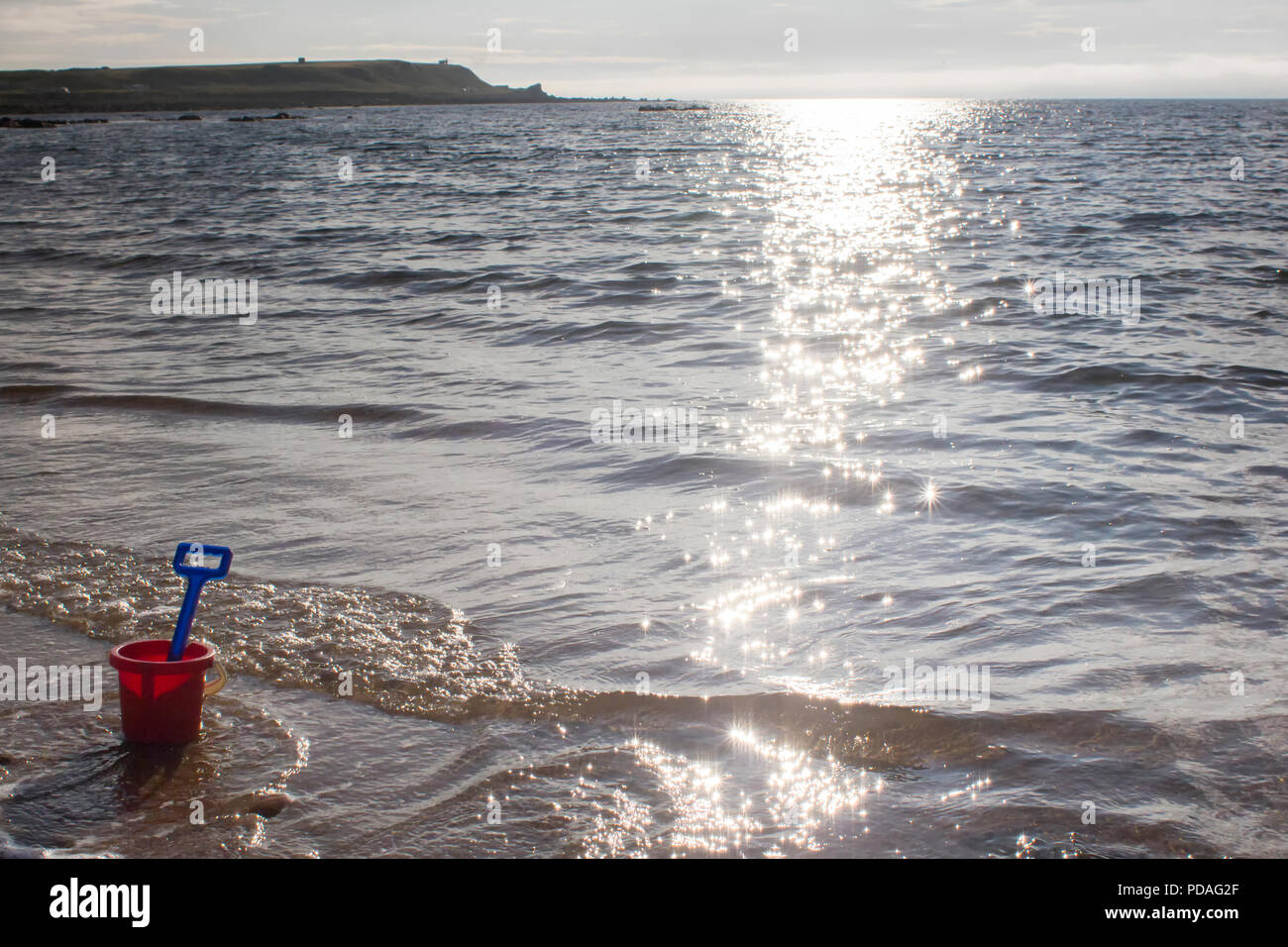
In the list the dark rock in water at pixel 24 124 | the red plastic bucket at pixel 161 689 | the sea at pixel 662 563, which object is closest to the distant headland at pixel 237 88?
the dark rock in water at pixel 24 124

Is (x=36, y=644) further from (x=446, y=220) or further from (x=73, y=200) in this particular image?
(x=73, y=200)

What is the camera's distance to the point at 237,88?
5054 inches

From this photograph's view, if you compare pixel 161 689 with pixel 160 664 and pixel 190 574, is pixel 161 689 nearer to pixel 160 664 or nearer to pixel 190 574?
pixel 160 664

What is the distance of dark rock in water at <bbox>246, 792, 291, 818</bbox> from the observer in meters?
3.14

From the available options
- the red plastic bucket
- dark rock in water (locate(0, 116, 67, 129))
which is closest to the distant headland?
dark rock in water (locate(0, 116, 67, 129))

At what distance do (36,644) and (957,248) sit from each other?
17378 millimetres

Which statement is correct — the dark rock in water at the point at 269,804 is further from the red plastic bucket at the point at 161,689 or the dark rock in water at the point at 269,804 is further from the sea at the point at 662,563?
the red plastic bucket at the point at 161,689

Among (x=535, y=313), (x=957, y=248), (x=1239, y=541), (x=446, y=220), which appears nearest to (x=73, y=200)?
(x=446, y=220)

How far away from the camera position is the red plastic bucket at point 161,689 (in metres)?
3.32

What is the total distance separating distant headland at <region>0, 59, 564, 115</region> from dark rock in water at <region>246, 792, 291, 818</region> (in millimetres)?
94249

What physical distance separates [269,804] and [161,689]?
57 centimetres

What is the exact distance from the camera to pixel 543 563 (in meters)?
5.25

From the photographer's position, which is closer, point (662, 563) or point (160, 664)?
point (160, 664)

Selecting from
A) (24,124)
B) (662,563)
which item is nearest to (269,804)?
(662,563)
